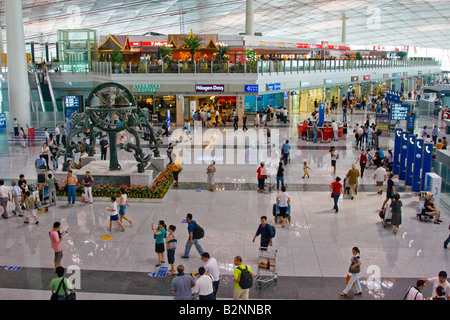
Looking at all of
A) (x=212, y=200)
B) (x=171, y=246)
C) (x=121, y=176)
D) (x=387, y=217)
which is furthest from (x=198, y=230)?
(x=121, y=176)

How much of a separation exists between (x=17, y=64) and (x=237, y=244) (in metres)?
26.6

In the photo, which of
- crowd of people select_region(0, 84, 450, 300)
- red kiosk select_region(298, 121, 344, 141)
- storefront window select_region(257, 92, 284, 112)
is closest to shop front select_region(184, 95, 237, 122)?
storefront window select_region(257, 92, 284, 112)

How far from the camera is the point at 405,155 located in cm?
1850

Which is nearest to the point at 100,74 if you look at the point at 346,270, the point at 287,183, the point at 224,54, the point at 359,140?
the point at 224,54

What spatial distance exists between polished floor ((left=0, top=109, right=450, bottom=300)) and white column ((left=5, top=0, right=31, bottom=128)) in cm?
1640

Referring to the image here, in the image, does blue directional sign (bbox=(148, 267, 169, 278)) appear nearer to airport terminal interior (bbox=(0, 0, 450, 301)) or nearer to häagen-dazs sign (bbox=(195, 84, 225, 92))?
airport terminal interior (bbox=(0, 0, 450, 301))

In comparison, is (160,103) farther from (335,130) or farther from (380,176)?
(380,176)

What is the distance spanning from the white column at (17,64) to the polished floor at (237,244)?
646 inches

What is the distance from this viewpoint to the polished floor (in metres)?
9.78

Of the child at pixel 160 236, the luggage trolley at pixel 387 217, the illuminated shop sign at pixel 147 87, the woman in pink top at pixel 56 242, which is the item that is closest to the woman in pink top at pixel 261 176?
the luggage trolley at pixel 387 217

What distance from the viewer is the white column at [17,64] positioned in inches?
1228

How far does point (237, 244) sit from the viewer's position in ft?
39.7

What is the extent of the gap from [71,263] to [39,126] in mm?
25348
